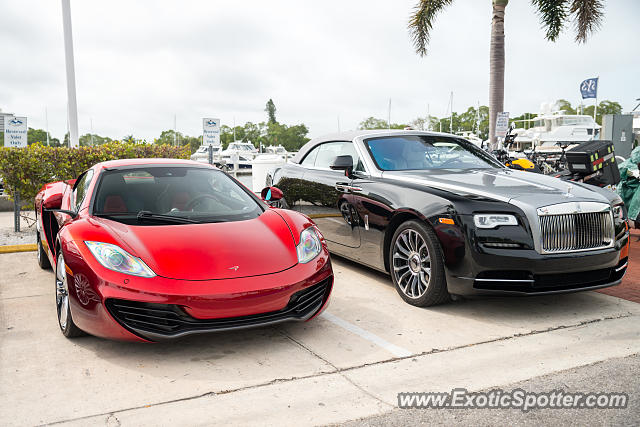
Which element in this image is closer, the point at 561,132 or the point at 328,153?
the point at 328,153

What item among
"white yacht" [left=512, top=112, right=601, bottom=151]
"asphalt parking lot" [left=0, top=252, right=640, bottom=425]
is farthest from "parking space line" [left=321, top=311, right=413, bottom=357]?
"white yacht" [left=512, top=112, right=601, bottom=151]

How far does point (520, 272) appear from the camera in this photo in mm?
4203

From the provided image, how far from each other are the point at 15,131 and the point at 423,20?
12.6 meters

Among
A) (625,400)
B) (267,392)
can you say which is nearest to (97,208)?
(267,392)

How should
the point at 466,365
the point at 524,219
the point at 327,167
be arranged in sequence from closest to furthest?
the point at 466,365 < the point at 524,219 < the point at 327,167

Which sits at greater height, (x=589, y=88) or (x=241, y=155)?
(x=589, y=88)

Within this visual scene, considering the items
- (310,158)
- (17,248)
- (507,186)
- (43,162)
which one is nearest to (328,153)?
(310,158)

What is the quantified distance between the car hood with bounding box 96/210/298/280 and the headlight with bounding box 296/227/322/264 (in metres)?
0.06

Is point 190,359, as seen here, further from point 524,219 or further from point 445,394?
point 524,219

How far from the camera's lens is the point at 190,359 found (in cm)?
360

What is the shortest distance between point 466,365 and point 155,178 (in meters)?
2.88

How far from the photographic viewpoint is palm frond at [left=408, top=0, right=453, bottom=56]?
16.9 meters

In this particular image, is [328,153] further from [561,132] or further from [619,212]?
[561,132]

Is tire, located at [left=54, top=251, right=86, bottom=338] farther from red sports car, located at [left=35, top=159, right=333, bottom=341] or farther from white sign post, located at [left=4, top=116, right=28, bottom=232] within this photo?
white sign post, located at [left=4, top=116, right=28, bottom=232]
